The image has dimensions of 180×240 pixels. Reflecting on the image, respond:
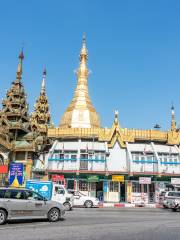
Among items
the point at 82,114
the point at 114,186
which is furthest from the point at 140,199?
the point at 82,114

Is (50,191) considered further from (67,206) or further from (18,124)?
(18,124)

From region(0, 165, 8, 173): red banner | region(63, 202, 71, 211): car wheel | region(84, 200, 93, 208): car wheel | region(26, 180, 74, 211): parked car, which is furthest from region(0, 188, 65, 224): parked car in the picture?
region(0, 165, 8, 173): red banner

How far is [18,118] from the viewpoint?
1769 inches

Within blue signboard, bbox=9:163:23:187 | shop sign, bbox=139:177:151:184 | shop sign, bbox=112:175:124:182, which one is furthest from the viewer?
shop sign, bbox=112:175:124:182

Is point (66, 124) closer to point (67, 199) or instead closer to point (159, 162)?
point (159, 162)

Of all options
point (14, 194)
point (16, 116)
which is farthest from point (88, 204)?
point (16, 116)

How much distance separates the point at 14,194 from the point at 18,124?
29.7 metres

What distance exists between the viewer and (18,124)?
42.1 meters

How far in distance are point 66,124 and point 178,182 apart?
20902 millimetres

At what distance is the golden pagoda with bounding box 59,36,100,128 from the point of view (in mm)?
48406

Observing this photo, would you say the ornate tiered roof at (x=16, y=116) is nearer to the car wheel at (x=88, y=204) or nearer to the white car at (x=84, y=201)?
the white car at (x=84, y=201)

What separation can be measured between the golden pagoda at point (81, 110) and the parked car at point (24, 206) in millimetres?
34127

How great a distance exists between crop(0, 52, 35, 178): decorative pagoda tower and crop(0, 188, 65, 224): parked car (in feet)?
81.5

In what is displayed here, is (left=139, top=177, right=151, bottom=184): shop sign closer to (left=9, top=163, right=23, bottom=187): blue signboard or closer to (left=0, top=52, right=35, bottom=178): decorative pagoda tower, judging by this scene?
(left=9, top=163, right=23, bottom=187): blue signboard
